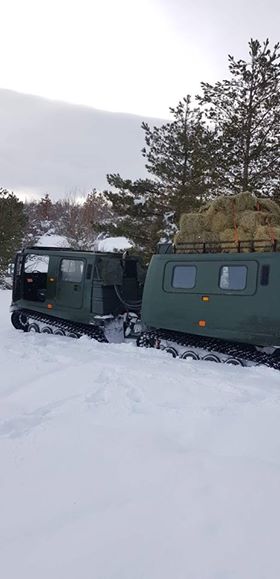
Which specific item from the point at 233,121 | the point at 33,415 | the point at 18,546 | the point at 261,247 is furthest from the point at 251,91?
the point at 18,546

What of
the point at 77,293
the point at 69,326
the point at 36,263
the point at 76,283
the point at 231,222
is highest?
the point at 231,222

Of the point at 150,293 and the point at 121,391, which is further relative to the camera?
the point at 150,293

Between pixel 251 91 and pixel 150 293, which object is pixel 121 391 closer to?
pixel 150 293

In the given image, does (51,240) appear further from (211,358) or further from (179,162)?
(211,358)

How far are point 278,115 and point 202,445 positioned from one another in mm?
14475

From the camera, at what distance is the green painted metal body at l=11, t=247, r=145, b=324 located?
393 inches

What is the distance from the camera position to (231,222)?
9.06 m

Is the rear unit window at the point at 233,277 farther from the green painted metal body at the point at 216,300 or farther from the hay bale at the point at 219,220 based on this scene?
the hay bale at the point at 219,220

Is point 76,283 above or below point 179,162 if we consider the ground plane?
below

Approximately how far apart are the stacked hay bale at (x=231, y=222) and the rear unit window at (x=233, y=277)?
636 millimetres

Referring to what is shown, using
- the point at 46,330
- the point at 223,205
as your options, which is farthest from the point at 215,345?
the point at 46,330

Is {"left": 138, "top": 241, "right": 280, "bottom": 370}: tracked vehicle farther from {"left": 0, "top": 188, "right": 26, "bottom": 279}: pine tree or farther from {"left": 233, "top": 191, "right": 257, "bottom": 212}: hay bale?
{"left": 0, "top": 188, "right": 26, "bottom": 279}: pine tree

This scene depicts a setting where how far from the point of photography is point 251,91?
16.0 metres

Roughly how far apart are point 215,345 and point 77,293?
3.65 m
